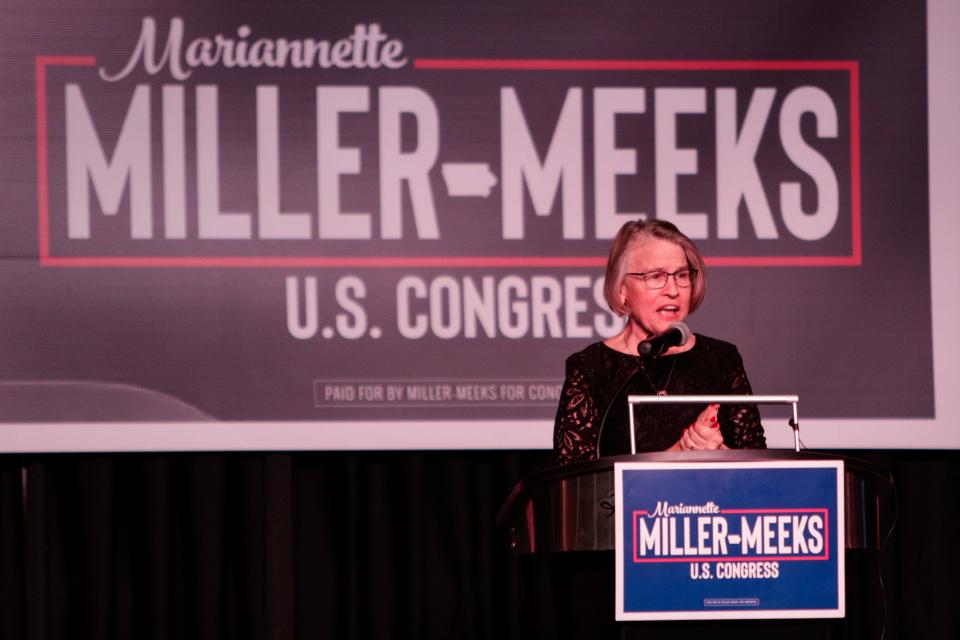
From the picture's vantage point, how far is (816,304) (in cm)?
351

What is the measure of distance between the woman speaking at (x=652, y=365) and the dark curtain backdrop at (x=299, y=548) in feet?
4.28

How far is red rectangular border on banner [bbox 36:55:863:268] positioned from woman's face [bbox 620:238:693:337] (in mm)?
1116

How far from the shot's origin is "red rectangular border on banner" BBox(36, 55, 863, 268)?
3475 mm

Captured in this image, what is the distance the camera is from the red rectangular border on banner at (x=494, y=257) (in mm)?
3475

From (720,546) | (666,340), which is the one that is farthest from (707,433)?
(720,546)

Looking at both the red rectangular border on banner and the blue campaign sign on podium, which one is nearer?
the blue campaign sign on podium

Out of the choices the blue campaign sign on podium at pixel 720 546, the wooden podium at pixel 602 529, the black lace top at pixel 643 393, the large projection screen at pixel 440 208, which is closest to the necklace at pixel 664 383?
the black lace top at pixel 643 393

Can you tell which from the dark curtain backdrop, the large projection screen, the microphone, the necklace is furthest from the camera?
the dark curtain backdrop

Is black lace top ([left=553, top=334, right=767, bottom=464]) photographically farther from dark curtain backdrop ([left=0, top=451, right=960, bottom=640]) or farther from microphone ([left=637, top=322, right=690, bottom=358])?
dark curtain backdrop ([left=0, top=451, right=960, bottom=640])

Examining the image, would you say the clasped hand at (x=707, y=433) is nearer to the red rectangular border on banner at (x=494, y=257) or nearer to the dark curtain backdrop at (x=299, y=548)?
the red rectangular border on banner at (x=494, y=257)

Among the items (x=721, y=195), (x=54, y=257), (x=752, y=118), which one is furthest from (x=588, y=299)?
(x=54, y=257)

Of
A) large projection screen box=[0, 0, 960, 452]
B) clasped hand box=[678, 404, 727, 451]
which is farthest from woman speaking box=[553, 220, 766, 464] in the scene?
large projection screen box=[0, 0, 960, 452]

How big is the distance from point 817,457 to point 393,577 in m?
2.15

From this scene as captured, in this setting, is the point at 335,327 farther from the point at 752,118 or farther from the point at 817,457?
the point at 817,457
